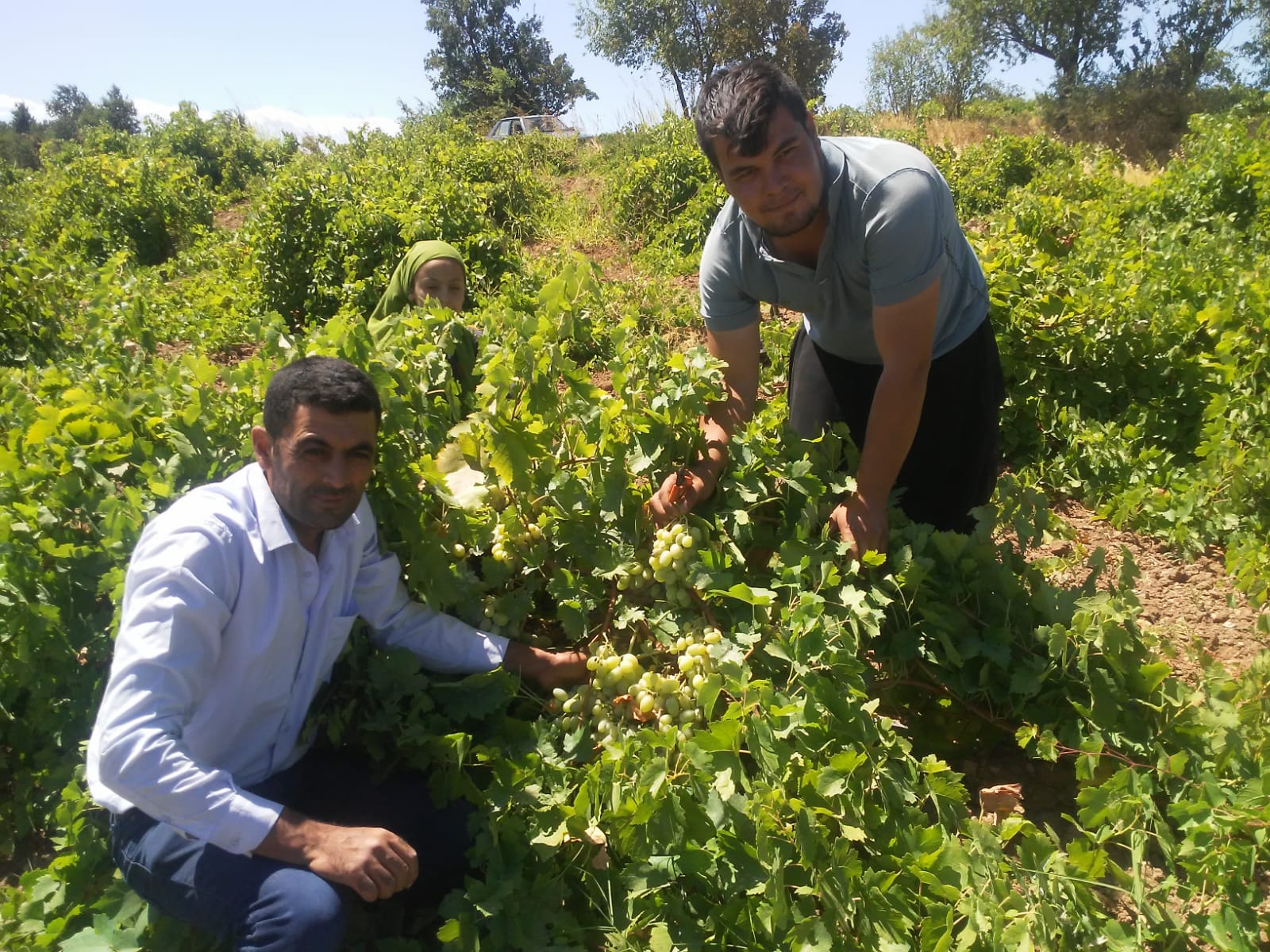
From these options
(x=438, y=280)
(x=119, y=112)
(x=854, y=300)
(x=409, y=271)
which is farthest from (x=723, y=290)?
(x=119, y=112)

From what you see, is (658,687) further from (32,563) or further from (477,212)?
(477,212)

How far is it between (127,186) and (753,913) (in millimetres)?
12876

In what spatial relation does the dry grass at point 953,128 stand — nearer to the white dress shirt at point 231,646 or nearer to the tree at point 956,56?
the tree at point 956,56

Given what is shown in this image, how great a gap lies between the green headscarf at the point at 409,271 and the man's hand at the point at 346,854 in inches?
123

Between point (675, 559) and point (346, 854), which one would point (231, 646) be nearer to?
point (346, 854)

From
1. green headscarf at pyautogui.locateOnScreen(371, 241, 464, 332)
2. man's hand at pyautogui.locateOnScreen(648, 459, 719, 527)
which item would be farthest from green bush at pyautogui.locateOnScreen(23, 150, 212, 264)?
man's hand at pyautogui.locateOnScreen(648, 459, 719, 527)

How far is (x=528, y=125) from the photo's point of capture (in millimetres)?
16953

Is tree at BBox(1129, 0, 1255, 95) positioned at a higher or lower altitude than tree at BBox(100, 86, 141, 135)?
lower

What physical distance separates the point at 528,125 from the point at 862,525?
16.3m

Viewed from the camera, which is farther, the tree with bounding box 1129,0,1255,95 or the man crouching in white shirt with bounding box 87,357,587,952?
the tree with bounding box 1129,0,1255,95

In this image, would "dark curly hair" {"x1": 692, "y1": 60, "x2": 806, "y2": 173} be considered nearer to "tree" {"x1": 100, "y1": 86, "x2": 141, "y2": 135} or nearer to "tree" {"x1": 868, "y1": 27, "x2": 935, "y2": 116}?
"tree" {"x1": 868, "y1": 27, "x2": 935, "y2": 116}

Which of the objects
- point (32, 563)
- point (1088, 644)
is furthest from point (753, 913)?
point (32, 563)

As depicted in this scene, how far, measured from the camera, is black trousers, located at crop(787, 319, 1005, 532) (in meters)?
2.73

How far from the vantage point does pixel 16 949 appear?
2037 millimetres
